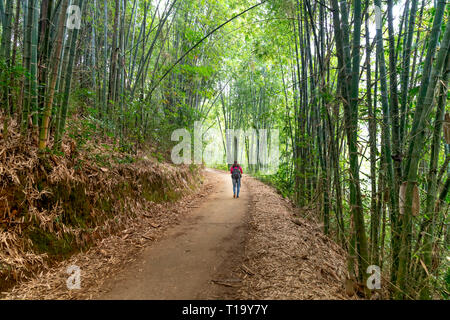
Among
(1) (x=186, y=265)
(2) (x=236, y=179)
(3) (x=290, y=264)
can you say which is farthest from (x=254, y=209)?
(1) (x=186, y=265)

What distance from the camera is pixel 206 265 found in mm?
2135

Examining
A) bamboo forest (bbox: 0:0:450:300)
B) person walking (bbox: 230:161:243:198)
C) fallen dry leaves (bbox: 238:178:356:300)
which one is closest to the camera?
bamboo forest (bbox: 0:0:450:300)

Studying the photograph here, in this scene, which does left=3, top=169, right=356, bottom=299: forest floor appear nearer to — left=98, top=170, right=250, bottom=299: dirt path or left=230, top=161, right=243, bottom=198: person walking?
left=98, top=170, right=250, bottom=299: dirt path

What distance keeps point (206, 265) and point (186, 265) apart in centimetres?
21

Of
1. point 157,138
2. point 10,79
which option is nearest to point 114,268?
point 10,79

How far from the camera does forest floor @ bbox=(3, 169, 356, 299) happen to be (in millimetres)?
1678

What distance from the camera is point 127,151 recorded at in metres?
4.07

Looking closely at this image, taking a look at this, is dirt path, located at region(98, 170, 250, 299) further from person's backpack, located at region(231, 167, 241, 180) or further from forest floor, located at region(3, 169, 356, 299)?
person's backpack, located at region(231, 167, 241, 180)

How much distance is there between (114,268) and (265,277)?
1511 millimetres

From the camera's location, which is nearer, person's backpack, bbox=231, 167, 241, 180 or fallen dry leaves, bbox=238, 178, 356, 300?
fallen dry leaves, bbox=238, 178, 356, 300

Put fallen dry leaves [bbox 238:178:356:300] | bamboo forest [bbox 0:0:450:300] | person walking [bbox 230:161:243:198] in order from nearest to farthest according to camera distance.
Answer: bamboo forest [bbox 0:0:450:300] < fallen dry leaves [bbox 238:178:356:300] < person walking [bbox 230:161:243:198]

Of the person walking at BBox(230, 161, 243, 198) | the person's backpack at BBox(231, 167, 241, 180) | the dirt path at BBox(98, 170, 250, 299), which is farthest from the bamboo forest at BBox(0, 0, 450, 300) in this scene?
the person's backpack at BBox(231, 167, 241, 180)

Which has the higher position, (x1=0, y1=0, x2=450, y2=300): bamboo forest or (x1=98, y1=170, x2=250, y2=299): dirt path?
(x1=0, y1=0, x2=450, y2=300): bamboo forest
